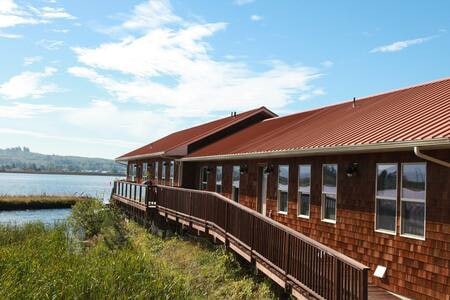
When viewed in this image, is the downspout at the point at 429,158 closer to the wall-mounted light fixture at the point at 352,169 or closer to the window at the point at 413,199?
the window at the point at 413,199

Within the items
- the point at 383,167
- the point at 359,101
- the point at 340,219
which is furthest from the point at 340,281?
the point at 359,101

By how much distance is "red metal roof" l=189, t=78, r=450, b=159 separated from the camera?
10.4m

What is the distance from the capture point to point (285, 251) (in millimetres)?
10695

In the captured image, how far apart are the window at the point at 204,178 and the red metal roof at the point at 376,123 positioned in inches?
153

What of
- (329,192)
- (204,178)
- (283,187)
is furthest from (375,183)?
(204,178)

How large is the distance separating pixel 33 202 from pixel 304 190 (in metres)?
45.8

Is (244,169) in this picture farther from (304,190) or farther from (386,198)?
(386,198)

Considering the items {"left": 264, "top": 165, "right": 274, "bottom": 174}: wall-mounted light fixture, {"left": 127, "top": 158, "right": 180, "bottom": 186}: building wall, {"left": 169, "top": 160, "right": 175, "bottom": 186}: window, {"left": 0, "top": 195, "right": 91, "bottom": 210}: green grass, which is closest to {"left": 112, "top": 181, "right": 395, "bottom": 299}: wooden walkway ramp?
{"left": 264, "top": 165, "right": 274, "bottom": 174}: wall-mounted light fixture

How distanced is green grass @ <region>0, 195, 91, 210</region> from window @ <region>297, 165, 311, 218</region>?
4160 cm

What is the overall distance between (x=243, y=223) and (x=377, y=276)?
3.76 m

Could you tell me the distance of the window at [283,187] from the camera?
15.6 meters

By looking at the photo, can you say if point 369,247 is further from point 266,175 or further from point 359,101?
point 359,101

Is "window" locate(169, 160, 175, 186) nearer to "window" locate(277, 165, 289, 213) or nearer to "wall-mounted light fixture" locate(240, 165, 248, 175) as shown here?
"wall-mounted light fixture" locate(240, 165, 248, 175)

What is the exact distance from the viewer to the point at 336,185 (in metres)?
12.8
